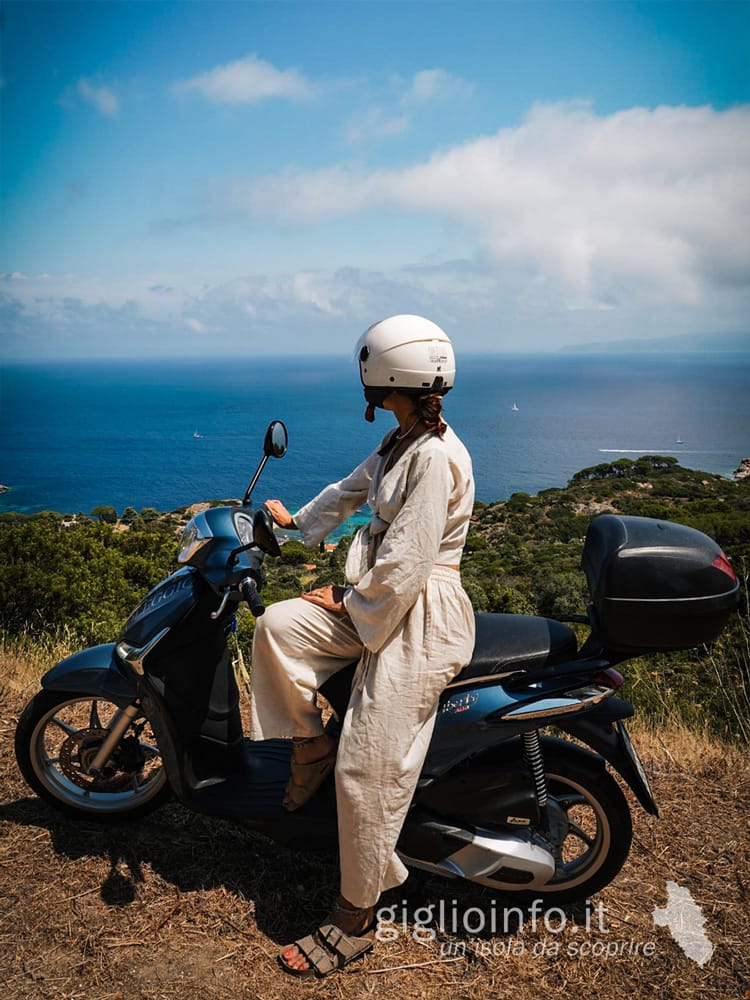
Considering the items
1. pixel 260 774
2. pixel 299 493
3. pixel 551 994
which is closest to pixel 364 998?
pixel 551 994

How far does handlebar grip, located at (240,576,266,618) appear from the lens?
211cm

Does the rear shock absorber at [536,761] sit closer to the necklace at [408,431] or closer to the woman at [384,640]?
the woman at [384,640]

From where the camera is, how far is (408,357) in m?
2.23

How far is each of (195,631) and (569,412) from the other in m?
103

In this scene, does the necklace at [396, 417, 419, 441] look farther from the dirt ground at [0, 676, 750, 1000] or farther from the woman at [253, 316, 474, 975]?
the dirt ground at [0, 676, 750, 1000]

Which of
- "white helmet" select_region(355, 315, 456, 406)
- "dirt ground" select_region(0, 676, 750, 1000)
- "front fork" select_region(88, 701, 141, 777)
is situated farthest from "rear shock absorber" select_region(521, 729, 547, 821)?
"front fork" select_region(88, 701, 141, 777)

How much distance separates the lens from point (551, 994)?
2172 mm

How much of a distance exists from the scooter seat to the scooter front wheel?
135cm

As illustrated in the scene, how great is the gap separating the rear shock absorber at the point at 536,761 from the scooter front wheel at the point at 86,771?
1.41m

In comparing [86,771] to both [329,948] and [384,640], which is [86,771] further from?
[384,640]

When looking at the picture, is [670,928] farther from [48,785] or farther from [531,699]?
[48,785]

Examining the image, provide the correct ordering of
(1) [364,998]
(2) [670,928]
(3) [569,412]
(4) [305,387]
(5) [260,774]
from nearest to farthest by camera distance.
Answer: (1) [364,998]
(2) [670,928]
(5) [260,774]
(3) [569,412]
(4) [305,387]

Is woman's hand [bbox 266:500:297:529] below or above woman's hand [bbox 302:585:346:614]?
above

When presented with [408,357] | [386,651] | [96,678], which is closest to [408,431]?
[408,357]
